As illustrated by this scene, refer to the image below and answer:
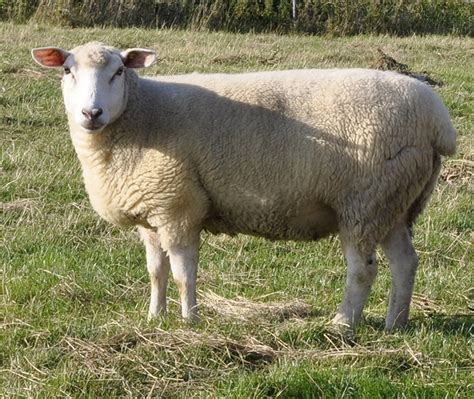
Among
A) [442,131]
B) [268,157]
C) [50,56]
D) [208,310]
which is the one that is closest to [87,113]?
[50,56]

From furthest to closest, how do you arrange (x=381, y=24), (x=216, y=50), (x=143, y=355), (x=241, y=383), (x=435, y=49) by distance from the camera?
(x=381, y=24) < (x=435, y=49) < (x=216, y=50) < (x=143, y=355) < (x=241, y=383)

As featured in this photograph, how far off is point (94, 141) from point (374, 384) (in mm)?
2108

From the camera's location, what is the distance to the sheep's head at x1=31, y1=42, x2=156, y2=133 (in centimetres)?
488

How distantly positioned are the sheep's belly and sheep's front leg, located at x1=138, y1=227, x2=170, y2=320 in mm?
332

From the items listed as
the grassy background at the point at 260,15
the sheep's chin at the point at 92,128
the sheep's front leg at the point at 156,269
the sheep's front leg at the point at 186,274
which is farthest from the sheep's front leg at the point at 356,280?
the grassy background at the point at 260,15

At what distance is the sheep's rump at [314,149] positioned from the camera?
4941 mm

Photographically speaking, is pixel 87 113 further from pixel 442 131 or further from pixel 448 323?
pixel 448 323

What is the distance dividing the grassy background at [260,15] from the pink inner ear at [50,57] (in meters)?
11.8

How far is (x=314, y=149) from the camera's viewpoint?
4.97m

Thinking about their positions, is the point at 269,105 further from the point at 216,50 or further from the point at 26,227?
the point at 216,50

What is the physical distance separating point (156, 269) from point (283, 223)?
0.78 metres

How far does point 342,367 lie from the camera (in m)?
4.18

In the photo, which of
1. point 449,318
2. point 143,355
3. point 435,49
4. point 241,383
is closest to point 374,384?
point 241,383

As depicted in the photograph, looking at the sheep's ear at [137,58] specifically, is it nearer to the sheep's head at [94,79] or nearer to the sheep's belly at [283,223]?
the sheep's head at [94,79]
